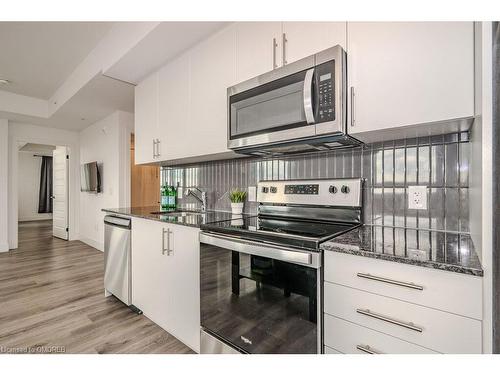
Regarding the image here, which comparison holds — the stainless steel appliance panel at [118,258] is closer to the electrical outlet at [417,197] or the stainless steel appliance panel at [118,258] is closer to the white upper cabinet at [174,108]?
the white upper cabinet at [174,108]

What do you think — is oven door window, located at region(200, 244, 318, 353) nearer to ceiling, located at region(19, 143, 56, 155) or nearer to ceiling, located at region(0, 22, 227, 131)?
ceiling, located at region(0, 22, 227, 131)

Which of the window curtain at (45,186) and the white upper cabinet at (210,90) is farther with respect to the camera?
the window curtain at (45,186)

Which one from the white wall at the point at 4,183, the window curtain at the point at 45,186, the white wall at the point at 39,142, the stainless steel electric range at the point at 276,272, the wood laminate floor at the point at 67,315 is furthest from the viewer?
the window curtain at the point at 45,186

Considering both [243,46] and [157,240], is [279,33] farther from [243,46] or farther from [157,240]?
[157,240]

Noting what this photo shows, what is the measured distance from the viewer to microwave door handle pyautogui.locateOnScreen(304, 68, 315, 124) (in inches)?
50.2

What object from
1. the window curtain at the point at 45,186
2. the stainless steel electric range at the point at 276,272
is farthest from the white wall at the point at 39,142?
the stainless steel electric range at the point at 276,272

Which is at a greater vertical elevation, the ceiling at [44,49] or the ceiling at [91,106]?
the ceiling at [44,49]

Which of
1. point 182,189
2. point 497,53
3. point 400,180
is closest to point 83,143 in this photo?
point 182,189

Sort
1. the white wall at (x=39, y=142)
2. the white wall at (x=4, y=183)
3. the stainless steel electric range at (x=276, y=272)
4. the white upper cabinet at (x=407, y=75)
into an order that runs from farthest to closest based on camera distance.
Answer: the white wall at (x=39, y=142)
the white wall at (x=4, y=183)
the stainless steel electric range at (x=276, y=272)
the white upper cabinet at (x=407, y=75)

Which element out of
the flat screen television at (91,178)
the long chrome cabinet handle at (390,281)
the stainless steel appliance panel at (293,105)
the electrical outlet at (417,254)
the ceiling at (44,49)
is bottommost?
the long chrome cabinet handle at (390,281)

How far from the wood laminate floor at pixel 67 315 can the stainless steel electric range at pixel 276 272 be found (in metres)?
0.52

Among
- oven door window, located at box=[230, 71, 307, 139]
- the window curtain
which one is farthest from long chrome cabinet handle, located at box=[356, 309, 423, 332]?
the window curtain

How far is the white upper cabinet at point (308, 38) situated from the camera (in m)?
1.27

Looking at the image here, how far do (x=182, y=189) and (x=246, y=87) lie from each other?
4.89ft
